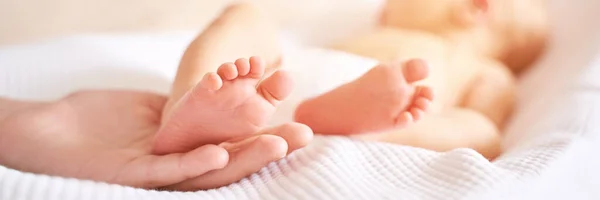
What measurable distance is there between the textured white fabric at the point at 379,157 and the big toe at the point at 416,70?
76mm

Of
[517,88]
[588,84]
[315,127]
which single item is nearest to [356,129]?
[315,127]

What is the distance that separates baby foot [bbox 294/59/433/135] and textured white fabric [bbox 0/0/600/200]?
1.6 inches

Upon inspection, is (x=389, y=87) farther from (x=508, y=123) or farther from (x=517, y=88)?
(x=517, y=88)

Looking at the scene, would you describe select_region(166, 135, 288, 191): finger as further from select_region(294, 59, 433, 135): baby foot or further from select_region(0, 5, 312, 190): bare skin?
select_region(294, 59, 433, 135): baby foot

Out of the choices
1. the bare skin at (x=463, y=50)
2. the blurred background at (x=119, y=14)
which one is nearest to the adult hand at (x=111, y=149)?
the bare skin at (x=463, y=50)

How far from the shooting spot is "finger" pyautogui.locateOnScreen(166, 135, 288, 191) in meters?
0.62

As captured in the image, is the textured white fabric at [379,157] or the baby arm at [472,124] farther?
the baby arm at [472,124]

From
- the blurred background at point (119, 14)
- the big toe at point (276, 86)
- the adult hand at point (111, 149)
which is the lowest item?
the blurred background at point (119, 14)

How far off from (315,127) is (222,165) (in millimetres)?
151

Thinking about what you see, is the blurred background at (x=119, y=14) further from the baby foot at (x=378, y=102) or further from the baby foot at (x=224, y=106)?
the baby foot at (x=224, y=106)

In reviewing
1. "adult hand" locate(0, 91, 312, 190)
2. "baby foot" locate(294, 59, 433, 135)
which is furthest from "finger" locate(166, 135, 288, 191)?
"baby foot" locate(294, 59, 433, 135)

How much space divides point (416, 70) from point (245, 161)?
0.66ft

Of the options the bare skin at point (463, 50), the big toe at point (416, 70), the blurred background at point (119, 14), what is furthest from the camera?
the blurred background at point (119, 14)

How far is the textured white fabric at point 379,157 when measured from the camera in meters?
0.58
